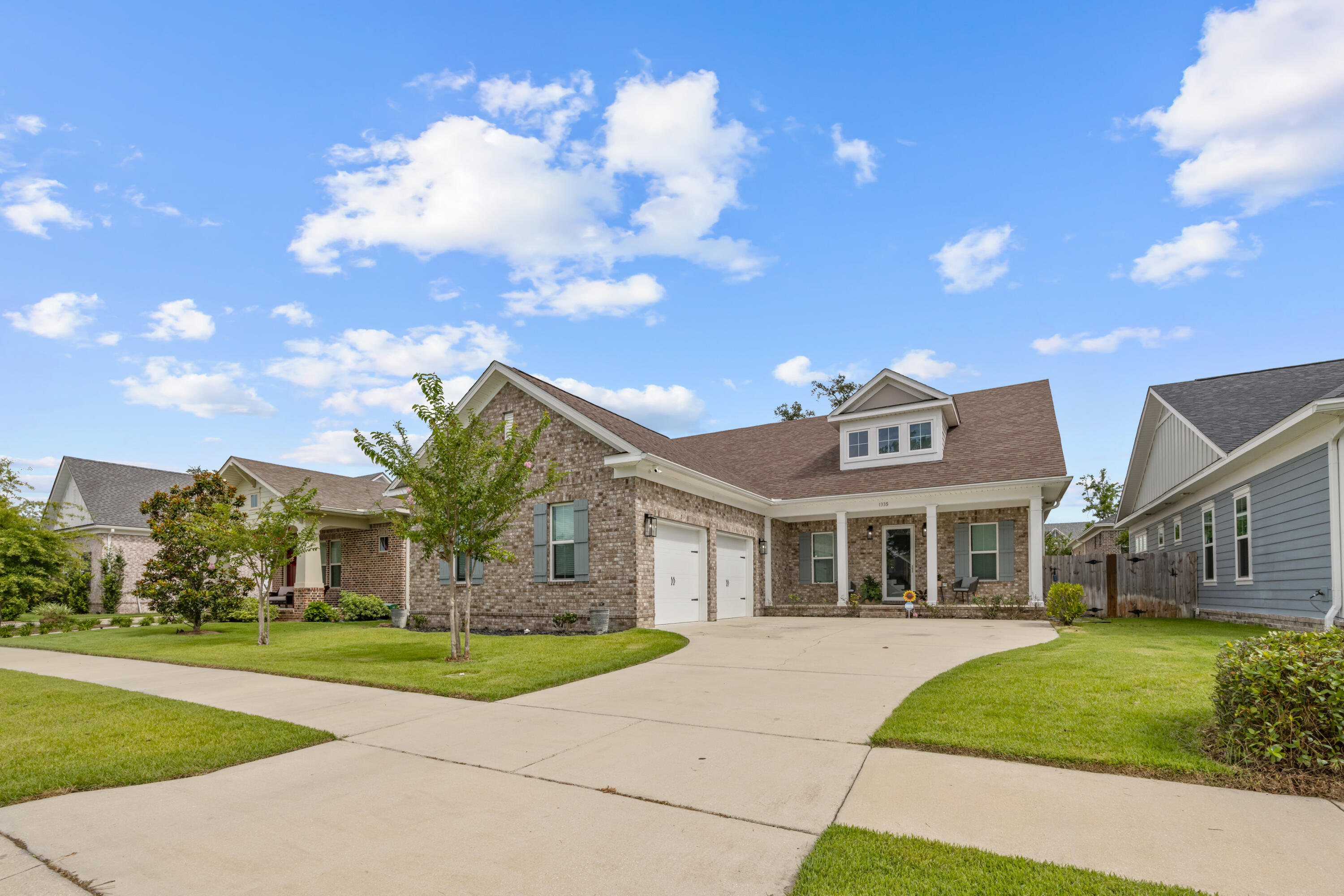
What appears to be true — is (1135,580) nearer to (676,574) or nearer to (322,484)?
(676,574)

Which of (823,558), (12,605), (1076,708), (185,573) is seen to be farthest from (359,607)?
(1076,708)

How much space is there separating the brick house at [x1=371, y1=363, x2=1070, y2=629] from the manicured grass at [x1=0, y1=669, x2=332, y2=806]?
27.8 ft

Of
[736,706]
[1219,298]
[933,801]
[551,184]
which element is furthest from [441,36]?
[1219,298]

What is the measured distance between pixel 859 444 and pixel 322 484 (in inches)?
710

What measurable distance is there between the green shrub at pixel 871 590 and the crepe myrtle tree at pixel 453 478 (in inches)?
482

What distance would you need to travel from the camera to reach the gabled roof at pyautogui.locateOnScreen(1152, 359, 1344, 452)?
1384cm

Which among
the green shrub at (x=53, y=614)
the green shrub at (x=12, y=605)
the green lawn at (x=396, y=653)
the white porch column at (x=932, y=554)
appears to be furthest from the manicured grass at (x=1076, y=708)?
the green shrub at (x=12, y=605)

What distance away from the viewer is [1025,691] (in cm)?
689

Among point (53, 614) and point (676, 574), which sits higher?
point (676, 574)

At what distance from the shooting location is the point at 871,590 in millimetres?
19953

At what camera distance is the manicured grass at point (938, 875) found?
10.1 ft

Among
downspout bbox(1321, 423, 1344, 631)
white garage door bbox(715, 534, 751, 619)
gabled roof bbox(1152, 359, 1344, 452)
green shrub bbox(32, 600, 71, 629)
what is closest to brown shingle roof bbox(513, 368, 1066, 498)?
white garage door bbox(715, 534, 751, 619)

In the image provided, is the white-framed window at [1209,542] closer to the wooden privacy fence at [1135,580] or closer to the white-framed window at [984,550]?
the wooden privacy fence at [1135,580]

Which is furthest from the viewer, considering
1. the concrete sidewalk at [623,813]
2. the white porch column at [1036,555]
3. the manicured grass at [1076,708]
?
the white porch column at [1036,555]
